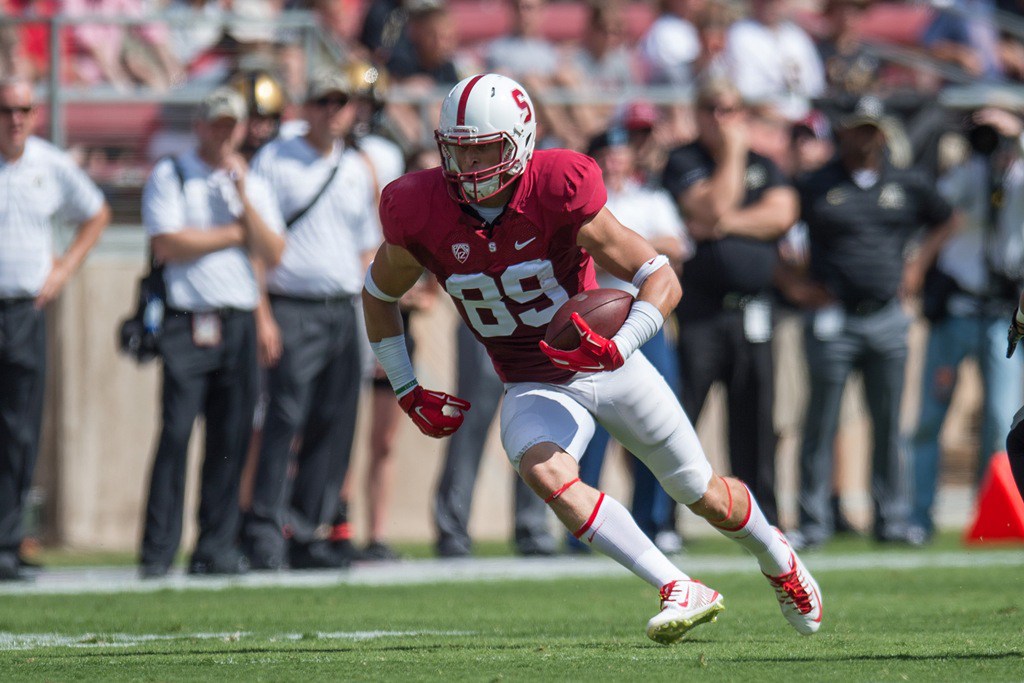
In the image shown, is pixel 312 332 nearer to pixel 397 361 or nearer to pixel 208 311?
pixel 208 311

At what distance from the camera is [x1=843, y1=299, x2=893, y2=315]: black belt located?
9500 millimetres

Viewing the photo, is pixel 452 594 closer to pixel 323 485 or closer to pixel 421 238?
pixel 323 485

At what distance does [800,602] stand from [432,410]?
1374 mm

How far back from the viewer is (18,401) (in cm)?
798

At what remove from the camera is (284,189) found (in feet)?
27.7

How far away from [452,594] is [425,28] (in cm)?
506

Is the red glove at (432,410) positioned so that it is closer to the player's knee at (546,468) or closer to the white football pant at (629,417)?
the white football pant at (629,417)

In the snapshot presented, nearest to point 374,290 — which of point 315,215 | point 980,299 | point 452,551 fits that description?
point 315,215

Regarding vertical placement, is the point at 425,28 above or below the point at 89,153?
above

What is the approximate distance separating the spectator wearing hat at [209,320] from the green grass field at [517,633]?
2.68 ft

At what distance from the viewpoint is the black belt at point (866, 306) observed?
31.2 feet

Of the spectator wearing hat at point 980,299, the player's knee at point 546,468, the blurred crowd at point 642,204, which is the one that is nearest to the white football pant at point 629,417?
the player's knee at point 546,468

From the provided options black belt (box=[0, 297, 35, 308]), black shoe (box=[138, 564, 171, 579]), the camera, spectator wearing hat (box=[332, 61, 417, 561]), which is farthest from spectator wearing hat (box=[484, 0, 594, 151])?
black shoe (box=[138, 564, 171, 579])

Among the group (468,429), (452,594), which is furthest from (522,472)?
(468,429)
